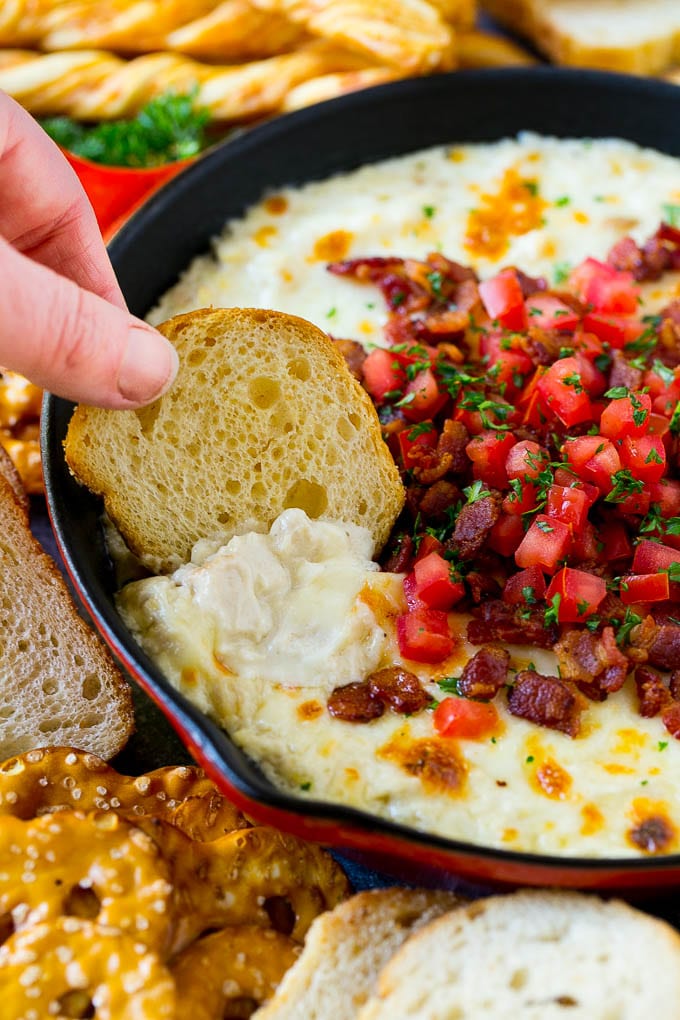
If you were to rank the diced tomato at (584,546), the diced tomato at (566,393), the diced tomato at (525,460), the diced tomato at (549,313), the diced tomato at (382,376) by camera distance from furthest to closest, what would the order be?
the diced tomato at (549,313)
the diced tomato at (382,376)
the diced tomato at (566,393)
the diced tomato at (525,460)
the diced tomato at (584,546)

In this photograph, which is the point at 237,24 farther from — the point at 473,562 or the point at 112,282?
the point at 473,562

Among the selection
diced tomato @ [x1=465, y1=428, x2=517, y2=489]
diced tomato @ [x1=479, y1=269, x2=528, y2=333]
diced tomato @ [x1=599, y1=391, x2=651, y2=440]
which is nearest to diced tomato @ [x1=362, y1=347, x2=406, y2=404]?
diced tomato @ [x1=465, y1=428, x2=517, y2=489]


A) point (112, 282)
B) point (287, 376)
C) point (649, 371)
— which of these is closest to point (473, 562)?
point (287, 376)

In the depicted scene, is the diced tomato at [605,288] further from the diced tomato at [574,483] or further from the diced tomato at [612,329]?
the diced tomato at [574,483]

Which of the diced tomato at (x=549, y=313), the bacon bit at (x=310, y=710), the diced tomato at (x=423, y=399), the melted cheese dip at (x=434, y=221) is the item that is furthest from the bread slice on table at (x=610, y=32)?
the bacon bit at (x=310, y=710)

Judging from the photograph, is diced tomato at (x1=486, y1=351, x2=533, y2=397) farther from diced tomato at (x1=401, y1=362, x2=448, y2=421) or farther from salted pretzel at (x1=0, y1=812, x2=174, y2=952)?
salted pretzel at (x1=0, y1=812, x2=174, y2=952)

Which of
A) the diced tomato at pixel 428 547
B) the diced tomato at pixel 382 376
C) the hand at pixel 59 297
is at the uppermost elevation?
the hand at pixel 59 297

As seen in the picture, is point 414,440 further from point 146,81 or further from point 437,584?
point 146,81

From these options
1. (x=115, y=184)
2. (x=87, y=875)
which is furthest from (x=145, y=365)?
(x=115, y=184)
